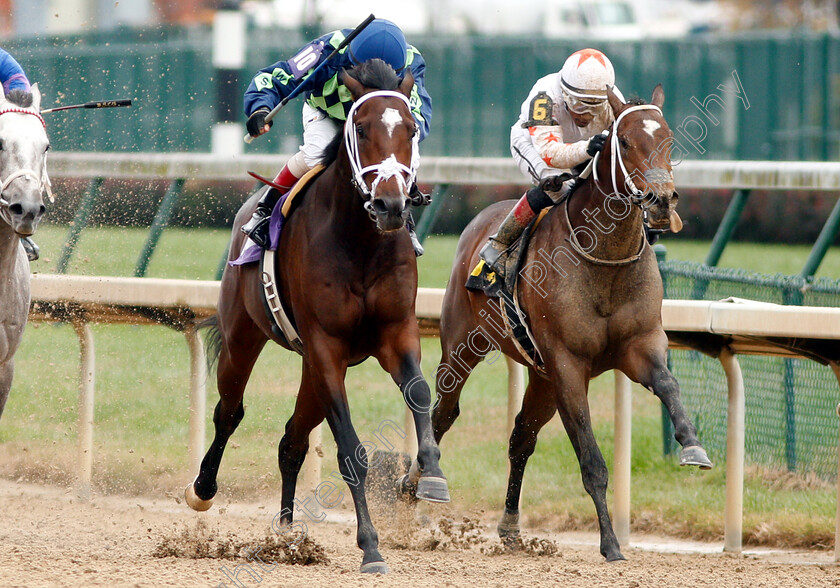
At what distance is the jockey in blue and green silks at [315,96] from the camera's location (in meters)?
4.97

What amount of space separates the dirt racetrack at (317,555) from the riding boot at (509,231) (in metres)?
1.21

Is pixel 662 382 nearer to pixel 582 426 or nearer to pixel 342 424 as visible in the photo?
pixel 582 426

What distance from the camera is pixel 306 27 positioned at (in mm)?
13359

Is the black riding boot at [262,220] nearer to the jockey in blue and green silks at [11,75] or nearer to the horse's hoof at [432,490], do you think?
the jockey in blue and green silks at [11,75]

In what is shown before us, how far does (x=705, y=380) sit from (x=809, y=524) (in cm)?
116

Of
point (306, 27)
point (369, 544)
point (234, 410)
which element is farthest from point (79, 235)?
point (306, 27)

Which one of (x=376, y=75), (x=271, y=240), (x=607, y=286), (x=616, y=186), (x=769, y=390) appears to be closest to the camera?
(x=376, y=75)

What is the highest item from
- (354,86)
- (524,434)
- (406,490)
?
(354,86)

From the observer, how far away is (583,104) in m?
5.25

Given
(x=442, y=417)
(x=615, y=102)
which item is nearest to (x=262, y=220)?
(x=442, y=417)

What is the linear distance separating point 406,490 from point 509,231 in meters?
1.30

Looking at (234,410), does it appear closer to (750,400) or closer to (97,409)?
(97,409)

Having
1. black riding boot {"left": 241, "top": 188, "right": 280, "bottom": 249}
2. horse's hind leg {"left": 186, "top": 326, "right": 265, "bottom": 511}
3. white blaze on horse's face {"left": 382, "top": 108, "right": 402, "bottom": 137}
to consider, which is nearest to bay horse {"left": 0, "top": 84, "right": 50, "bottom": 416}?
black riding boot {"left": 241, "top": 188, "right": 280, "bottom": 249}

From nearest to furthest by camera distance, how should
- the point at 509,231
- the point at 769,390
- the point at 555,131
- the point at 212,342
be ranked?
the point at 555,131, the point at 509,231, the point at 212,342, the point at 769,390
